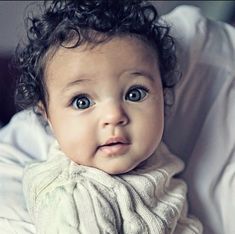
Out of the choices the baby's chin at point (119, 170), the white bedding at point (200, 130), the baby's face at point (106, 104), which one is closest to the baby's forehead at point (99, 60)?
the baby's face at point (106, 104)

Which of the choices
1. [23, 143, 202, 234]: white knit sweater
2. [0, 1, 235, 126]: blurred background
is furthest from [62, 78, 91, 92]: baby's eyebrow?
[0, 1, 235, 126]: blurred background

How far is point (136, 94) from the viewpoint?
856 mm

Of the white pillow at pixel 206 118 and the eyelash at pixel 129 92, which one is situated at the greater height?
the eyelash at pixel 129 92

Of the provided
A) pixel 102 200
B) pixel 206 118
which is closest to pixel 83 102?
pixel 102 200

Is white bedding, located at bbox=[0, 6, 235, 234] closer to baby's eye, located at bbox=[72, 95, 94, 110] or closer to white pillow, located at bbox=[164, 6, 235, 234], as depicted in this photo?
white pillow, located at bbox=[164, 6, 235, 234]

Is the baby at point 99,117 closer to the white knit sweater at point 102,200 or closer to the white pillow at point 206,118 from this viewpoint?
the white knit sweater at point 102,200

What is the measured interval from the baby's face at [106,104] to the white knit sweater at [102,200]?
0.09ft

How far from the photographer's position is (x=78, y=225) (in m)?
0.79

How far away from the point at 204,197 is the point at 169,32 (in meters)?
0.33

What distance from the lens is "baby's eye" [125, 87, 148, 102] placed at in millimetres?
853

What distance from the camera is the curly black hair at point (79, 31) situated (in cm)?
85

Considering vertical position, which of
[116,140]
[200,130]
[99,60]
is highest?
[99,60]

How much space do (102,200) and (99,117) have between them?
12 cm

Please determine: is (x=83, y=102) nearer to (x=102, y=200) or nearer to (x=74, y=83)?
(x=74, y=83)
